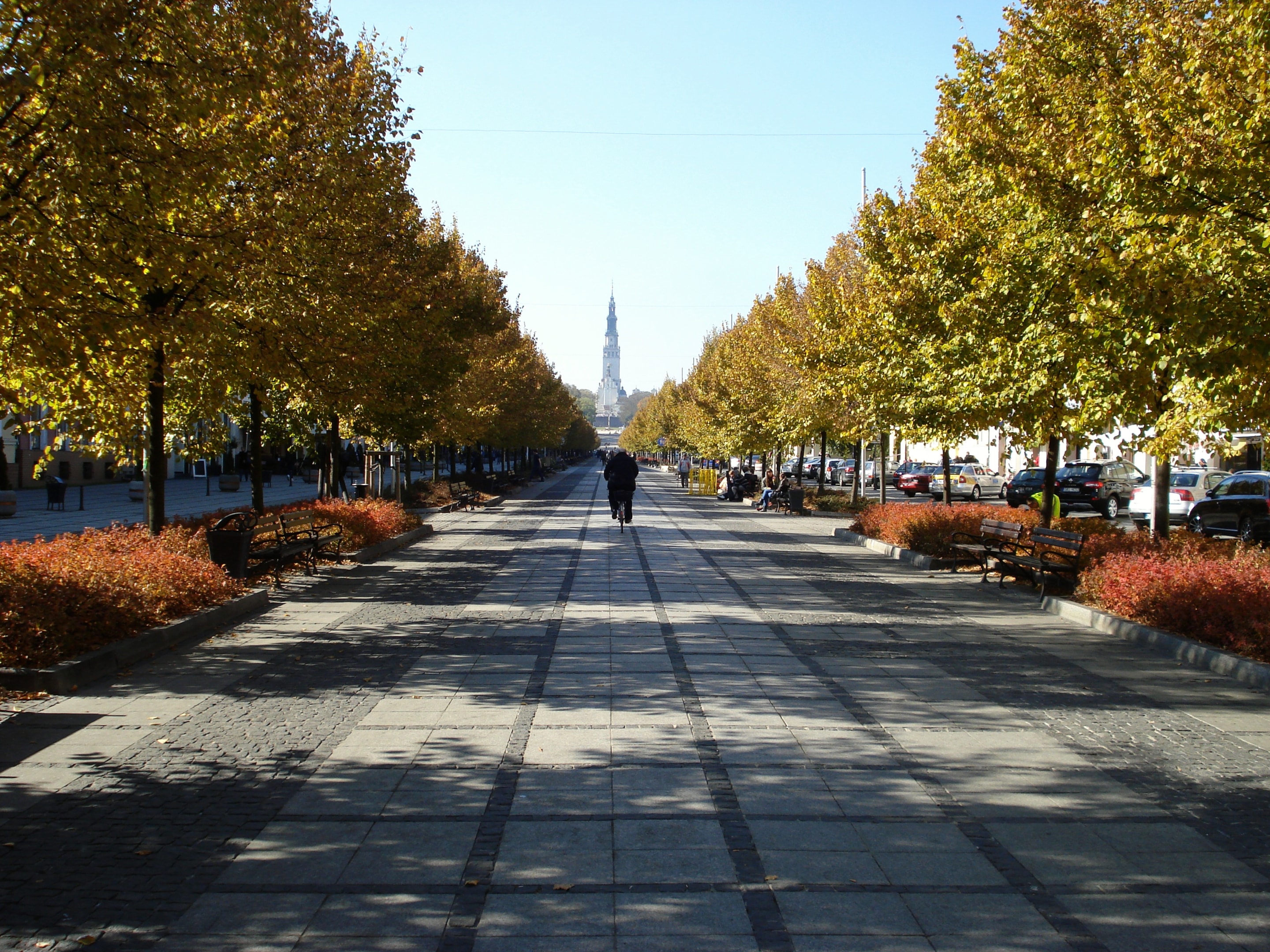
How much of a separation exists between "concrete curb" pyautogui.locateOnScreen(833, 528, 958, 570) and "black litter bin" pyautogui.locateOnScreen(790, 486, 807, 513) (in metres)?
9.19

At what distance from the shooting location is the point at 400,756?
6.62 meters

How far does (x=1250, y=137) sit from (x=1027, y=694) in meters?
4.78

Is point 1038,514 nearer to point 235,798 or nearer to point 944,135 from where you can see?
point 944,135

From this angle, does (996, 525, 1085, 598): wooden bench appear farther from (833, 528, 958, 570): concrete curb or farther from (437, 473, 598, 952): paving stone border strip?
(437, 473, 598, 952): paving stone border strip

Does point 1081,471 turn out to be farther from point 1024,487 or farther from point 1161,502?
point 1161,502

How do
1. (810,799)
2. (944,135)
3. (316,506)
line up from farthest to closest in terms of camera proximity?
(316,506), (944,135), (810,799)

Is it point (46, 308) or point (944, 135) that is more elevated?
point (944, 135)

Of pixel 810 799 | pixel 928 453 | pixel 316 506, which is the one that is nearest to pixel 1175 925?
pixel 810 799

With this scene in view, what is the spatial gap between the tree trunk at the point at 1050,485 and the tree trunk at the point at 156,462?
1291cm

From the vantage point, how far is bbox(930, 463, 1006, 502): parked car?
4478 centimetres

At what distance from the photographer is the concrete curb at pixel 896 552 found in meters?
17.7

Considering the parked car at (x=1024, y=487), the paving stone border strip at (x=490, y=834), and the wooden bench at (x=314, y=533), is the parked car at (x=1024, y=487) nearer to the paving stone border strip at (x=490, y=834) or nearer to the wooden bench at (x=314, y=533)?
the wooden bench at (x=314, y=533)

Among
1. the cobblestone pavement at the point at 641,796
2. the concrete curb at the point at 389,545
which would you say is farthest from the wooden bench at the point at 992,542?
the concrete curb at the point at 389,545

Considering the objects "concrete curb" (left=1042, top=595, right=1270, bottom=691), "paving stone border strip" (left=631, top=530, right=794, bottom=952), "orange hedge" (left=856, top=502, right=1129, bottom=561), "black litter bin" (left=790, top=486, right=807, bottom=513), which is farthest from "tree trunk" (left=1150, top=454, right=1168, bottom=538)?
"black litter bin" (left=790, top=486, right=807, bottom=513)
